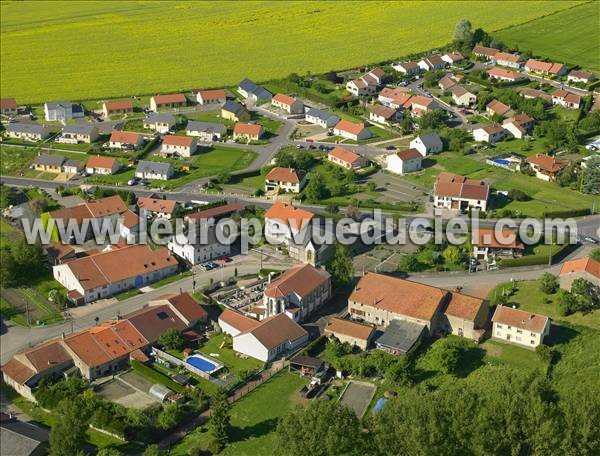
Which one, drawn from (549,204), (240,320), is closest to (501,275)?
(549,204)

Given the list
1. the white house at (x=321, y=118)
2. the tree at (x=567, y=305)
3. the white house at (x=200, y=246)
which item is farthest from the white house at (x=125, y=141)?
the tree at (x=567, y=305)

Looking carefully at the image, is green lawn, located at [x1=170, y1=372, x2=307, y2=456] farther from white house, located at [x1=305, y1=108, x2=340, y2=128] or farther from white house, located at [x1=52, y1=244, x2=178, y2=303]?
white house, located at [x1=305, y1=108, x2=340, y2=128]

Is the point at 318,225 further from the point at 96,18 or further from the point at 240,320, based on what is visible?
the point at 96,18

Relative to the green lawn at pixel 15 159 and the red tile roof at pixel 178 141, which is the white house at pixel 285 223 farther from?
the green lawn at pixel 15 159

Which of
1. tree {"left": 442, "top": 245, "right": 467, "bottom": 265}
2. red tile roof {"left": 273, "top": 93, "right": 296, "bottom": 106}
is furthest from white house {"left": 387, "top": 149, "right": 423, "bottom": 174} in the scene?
red tile roof {"left": 273, "top": 93, "right": 296, "bottom": 106}

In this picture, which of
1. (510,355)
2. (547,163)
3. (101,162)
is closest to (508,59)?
(547,163)

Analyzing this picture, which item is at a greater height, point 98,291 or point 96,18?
point 96,18
